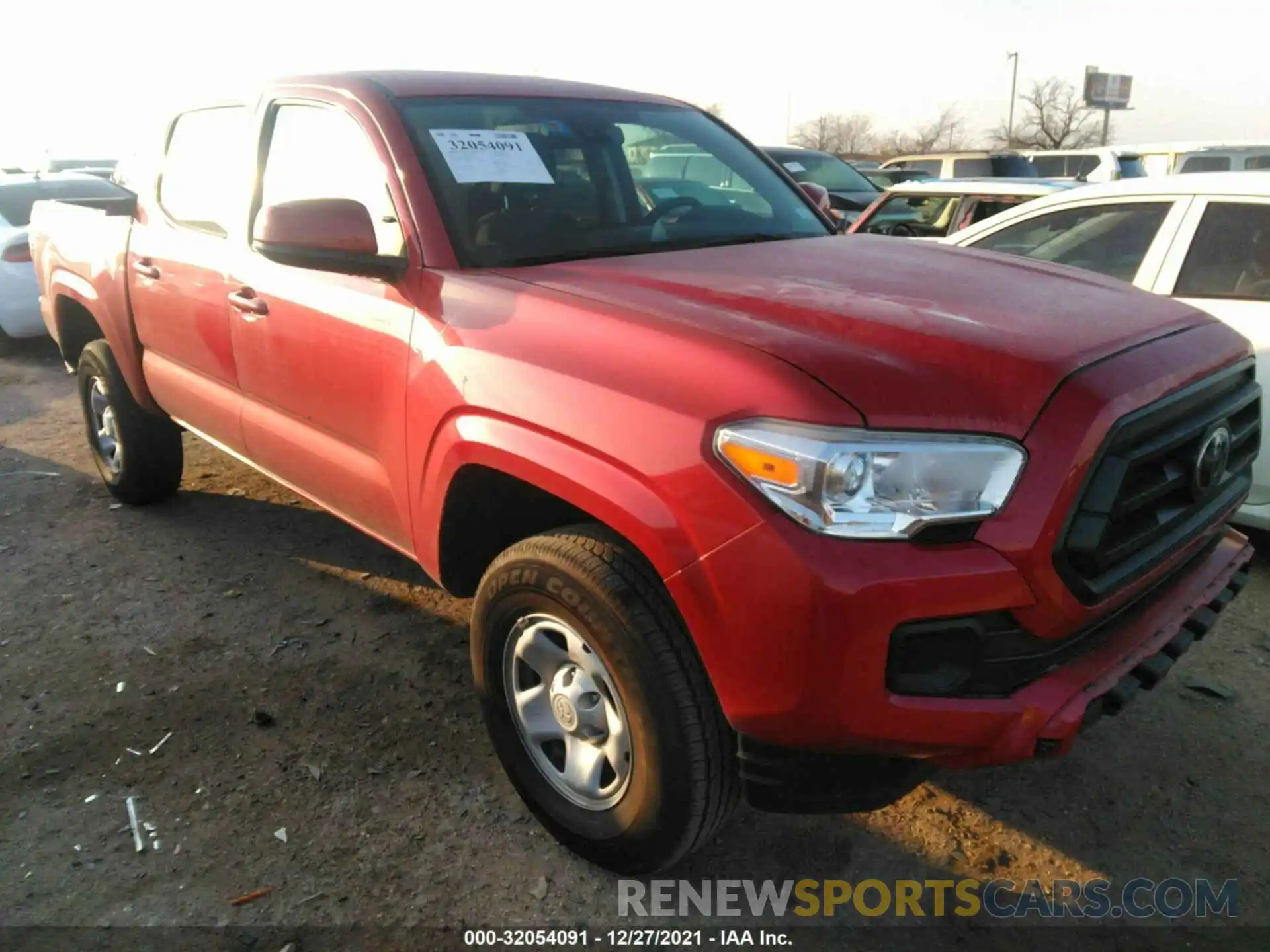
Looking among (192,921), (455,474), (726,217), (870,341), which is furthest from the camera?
(726,217)

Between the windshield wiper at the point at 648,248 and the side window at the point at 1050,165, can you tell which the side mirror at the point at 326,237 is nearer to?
the windshield wiper at the point at 648,248

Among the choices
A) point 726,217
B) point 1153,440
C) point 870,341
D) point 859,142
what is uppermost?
point 859,142

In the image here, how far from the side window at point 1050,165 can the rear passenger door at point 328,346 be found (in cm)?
1464

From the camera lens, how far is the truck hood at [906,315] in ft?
6.02

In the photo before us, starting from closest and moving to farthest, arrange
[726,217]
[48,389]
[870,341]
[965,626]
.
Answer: [965,626] → [870,341] → [726,217] → [48,389]

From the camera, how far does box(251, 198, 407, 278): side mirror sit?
2.51 meters

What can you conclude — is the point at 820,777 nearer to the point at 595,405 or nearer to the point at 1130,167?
the point at 595,405

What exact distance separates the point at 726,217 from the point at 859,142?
221ft

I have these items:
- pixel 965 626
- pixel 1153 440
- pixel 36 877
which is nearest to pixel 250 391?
pixel 36 877

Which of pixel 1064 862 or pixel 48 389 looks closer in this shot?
pixel 1064 862

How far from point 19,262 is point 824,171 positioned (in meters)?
8.86

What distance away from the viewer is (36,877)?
8.02 ft

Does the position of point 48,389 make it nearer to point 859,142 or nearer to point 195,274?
point 195,274

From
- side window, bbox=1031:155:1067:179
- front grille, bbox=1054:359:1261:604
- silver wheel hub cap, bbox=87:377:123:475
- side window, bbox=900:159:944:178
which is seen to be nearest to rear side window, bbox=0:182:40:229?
silver wheel hub cap, bbox=87:377:123:475
